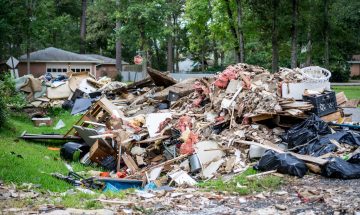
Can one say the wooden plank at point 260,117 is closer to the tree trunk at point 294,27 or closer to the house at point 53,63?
the tree trunk at point 294,27

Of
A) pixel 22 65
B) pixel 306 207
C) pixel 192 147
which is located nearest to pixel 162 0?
pixel 22 65

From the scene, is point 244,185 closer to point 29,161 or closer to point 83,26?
point 29,161

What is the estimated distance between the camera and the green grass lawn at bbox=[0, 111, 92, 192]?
31.4 ft

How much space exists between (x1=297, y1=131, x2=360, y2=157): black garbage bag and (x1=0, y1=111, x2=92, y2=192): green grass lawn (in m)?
5.17

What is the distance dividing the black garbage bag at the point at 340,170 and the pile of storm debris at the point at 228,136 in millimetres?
19

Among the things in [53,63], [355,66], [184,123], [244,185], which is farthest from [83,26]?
[244,185]

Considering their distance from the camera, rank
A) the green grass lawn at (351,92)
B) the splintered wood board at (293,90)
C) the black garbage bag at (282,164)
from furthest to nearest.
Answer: the green grass lawn at (351,92), the splintered wood board at (293,90), the black garbage bag at (282,164)

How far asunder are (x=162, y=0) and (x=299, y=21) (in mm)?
10652

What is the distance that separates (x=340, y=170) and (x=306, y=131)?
7.30 ft

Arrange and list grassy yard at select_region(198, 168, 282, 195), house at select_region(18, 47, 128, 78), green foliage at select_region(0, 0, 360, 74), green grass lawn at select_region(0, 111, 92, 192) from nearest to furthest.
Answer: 1. grassy yard at select_region(198, 168, 282, 195)
2. green grass lawn at select_region(0, 111, 92, 192)
3. green foliage at select_region(0, 0, 360, 74)
4. house at select_region(18, 47, 128, 78)

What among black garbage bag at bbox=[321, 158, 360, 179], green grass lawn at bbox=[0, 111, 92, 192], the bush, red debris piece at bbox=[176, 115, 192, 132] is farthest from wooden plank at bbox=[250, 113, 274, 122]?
the bush

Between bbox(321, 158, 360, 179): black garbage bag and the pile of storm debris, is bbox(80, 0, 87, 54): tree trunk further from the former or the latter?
bbox(321, 158, 360, 179): black garbage bag

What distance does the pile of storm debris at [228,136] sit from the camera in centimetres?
991

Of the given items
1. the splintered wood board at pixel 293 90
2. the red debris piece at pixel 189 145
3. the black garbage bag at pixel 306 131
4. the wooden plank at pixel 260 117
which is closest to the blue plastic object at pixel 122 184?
the red debris piece at pixel 189 145
